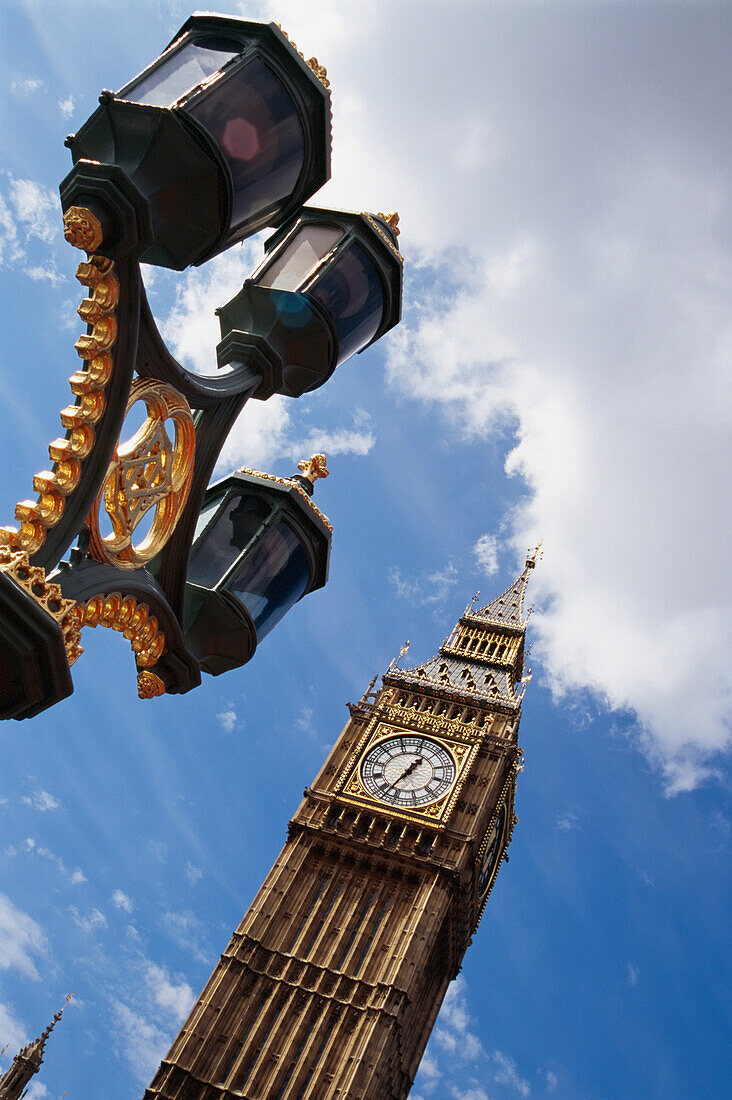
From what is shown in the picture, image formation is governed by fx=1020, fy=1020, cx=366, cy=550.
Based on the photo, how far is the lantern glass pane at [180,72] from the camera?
912 cm

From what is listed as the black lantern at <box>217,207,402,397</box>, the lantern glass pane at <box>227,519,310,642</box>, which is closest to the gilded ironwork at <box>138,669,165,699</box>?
the lantern glass pane at <box>227,519,310,642</box>

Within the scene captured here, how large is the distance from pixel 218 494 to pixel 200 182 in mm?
4014

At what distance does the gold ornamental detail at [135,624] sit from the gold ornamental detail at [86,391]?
1093mm

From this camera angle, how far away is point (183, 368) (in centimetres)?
972

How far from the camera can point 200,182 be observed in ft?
29.7

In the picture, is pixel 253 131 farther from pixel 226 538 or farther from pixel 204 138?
pixel 226 538

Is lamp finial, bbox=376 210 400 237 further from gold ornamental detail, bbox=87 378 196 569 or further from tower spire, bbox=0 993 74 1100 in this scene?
tower spire, bbox=0 993 74 1100

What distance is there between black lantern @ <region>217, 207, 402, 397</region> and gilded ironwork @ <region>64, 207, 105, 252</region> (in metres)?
3.22

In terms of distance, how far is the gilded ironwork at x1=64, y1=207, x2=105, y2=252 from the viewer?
807 cm

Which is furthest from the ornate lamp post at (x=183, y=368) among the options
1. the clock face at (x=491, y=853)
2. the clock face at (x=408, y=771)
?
the clock face at (x=491, y=853)

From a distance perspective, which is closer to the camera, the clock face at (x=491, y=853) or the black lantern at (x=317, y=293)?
the black lantern at (x=317, y=293)

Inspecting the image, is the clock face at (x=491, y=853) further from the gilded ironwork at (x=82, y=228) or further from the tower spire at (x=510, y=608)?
the gilded ironwork at (x=82, y=228)

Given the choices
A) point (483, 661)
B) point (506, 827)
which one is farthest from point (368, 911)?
point (483, 661)

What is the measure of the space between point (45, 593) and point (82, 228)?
2921mm
